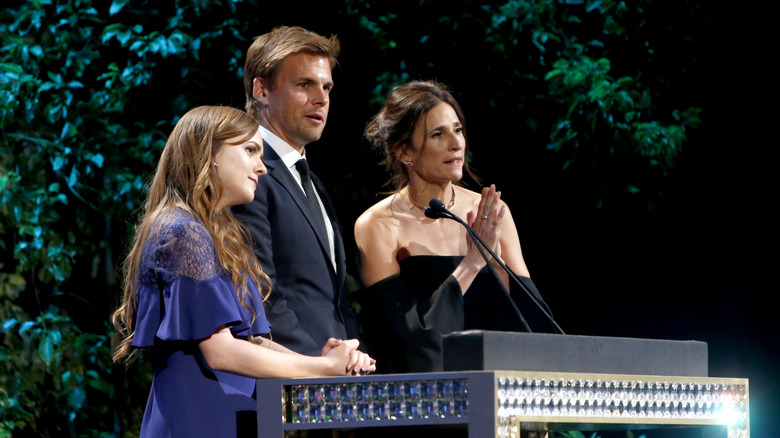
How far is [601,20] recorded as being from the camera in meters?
4.38

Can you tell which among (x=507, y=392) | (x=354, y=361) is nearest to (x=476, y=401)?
(x=507, y=392)

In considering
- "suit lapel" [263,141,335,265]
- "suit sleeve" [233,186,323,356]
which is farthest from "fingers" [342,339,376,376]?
"suit lapel" [263,141,335,265]

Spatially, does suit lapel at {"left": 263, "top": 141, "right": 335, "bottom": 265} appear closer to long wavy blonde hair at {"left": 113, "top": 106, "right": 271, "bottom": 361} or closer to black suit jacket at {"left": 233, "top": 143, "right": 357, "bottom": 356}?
black suit jacket at {"left": 233, "top": 143, "right": 357, "bottom": 356}

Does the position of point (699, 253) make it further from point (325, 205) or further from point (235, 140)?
point (235, 140)

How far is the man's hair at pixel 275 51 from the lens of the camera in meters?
2.71

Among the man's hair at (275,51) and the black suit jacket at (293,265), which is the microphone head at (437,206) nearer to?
the black suit jacket at (293,265)

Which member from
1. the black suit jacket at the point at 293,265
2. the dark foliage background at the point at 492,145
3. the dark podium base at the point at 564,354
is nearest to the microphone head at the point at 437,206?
the black suit jacket at the point at 293,265

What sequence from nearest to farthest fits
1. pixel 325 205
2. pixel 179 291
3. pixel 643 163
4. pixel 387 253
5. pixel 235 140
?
1. pixel 179 291
2. pixel 235 140
3. pixel 325 205
4. pixel 387 253
5. pixel 643 163

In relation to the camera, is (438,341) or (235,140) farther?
(438,341)

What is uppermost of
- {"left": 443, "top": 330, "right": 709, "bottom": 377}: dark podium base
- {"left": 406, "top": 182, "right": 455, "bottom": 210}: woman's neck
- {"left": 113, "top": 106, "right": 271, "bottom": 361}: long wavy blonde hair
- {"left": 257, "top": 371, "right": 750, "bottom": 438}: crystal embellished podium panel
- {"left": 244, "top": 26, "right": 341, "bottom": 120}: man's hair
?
{"left": 244, "top": 26, "right": 341, "bottom": 120}: man's hair

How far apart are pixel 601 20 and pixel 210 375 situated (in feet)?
9.84

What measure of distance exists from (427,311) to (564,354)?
1064 millimetres

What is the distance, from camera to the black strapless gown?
2.70 m

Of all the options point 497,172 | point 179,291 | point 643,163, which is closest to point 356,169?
point 497,172
